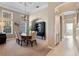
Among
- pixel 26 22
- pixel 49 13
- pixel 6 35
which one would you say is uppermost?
pixel 49 13

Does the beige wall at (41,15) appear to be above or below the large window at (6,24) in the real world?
above

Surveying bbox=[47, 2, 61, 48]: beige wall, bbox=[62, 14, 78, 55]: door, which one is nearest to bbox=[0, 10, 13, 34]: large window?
bbox=[47, 2, 61, 48]: beige wall

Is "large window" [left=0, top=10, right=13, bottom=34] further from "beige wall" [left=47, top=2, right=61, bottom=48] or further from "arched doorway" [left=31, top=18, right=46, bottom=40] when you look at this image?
"beige wall" [left=47, top=2, right=61, bottom=48]

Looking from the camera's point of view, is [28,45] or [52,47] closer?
[52,47]

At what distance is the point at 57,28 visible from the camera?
4309mm

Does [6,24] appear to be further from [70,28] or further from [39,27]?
[70,28]

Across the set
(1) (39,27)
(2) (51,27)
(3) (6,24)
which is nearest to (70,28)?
(2) (51,27)

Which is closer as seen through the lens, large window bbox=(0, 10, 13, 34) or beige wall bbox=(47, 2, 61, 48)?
beige wall bbox=(47, 2, 61, 48)

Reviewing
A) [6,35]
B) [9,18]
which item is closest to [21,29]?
[6,35]

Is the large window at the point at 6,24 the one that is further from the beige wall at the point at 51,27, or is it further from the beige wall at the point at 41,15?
the beige wall at the point at 51,27

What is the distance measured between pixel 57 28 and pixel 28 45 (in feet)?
5.34

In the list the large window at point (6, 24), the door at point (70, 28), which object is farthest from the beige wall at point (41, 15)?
the large window at point (6, 24)

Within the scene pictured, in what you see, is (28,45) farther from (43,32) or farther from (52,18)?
(52,18)

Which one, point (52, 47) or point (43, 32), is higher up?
point (43, 32)
